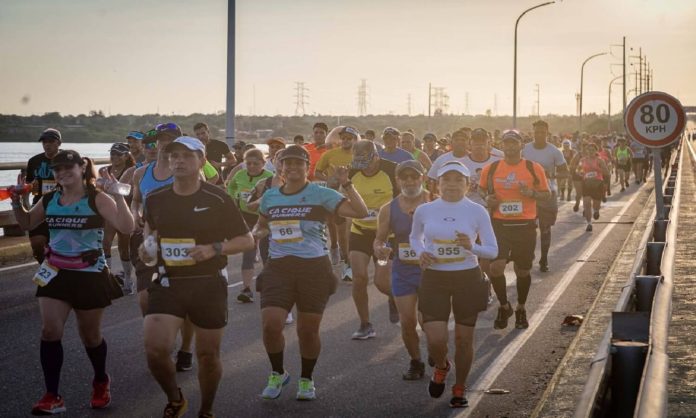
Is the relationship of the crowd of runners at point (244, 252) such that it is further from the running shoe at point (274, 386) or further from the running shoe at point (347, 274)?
the running shoe at point (347, 274)

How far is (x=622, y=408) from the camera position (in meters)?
6.11

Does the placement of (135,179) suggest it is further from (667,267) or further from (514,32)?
(514,32)

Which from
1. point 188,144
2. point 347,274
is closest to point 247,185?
point 347,274

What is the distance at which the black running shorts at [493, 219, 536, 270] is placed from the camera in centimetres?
1028

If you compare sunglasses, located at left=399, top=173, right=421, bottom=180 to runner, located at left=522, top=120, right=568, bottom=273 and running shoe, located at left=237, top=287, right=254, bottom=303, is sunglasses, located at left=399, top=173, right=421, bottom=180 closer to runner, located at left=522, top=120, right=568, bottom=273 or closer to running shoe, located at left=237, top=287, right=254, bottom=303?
running shoe, located at left=237, top=287, right=254, bottom=303

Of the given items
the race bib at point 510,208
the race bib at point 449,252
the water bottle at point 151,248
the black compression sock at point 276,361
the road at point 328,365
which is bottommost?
the road at point 328,365

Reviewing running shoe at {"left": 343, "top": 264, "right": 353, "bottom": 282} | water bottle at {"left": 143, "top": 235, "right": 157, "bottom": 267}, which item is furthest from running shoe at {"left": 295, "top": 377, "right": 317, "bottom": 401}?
running shoe at {"left": 343, "top": 264, "right": 353, "bottom": 282}

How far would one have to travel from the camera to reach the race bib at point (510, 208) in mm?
10281

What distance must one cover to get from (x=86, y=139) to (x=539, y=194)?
185 ft

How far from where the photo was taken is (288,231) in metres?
7.33

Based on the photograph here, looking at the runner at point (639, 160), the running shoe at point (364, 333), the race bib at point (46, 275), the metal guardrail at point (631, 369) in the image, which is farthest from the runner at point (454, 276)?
the runner at point (639, 160)

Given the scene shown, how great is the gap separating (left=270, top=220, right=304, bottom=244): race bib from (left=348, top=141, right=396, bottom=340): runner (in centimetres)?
206

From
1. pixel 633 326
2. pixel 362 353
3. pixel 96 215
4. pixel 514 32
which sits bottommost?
pixel 362 353

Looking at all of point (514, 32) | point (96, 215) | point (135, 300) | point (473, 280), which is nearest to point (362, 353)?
point (473, 280)
